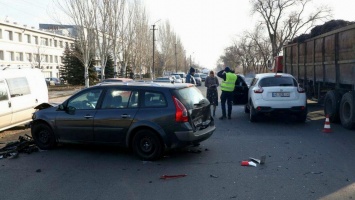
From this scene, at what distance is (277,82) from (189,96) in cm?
483

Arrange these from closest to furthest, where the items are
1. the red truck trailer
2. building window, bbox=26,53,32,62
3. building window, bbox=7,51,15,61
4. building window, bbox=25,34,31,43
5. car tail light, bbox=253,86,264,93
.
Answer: the red truck trailer
car tail light, bbox=253,86,264,93
building window, bbox=7,51,15,61
building window, bbox=25,34,31,43
building window, bbox=26,53,32,62

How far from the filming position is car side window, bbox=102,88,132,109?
6.62m

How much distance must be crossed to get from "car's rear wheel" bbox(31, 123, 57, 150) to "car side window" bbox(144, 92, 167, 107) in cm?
239

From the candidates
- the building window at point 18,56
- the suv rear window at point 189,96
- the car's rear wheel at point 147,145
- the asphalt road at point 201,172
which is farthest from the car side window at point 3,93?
the building window at point 18,56

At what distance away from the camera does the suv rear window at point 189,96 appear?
6.36 metres

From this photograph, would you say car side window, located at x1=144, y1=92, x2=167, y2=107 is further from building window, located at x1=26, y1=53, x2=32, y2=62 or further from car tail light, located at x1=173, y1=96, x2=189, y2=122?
building window, located at x1=26, y1=53, x2=32, y2=62

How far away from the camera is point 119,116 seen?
6504mm

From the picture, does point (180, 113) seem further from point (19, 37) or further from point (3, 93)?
point (19, 37)

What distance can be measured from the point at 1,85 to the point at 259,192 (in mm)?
7695

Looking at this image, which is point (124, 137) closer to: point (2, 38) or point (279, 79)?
point (279, 79)

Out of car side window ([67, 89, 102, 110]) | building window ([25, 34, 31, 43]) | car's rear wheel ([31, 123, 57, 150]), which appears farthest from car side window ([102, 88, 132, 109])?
building window ([25, 34, 31, 43])

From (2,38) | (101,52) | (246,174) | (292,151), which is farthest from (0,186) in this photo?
(2,38)

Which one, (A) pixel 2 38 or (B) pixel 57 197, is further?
(A) pixel 2 38

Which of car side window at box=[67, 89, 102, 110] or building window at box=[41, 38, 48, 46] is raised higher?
building window at box=[41, 38, 48, 46]
